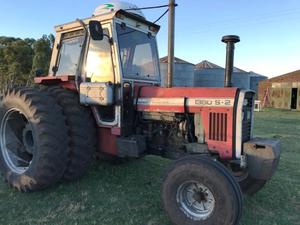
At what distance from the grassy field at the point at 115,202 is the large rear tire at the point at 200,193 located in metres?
0.30

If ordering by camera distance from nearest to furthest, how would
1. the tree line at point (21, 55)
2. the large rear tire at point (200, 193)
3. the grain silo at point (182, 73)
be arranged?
1. the large rear tire at point (200, 193)
2. the grain silo at point (182, 73)
3. the tree line at point (21, 55)

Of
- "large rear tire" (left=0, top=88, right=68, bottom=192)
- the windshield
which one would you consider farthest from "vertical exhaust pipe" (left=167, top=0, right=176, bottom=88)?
"large rear tire" (left=0, top=88, right=68, bottom=192)

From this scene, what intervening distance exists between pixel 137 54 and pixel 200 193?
2.31 metres

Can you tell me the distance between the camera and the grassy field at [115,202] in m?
3.70

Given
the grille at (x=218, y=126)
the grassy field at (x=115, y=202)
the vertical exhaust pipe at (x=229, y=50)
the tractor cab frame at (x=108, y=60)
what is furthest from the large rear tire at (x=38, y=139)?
the vertical exhaust pipe at (x=229, y=50)

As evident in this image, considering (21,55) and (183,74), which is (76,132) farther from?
(21,55)

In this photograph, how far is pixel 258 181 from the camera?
13.6 feet

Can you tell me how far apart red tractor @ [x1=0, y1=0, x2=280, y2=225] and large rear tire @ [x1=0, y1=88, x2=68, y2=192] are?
0.01 meters

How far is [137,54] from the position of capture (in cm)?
483

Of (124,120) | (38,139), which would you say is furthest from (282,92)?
(38,139)

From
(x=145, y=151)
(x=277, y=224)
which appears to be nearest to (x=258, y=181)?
(x=277, y=224)

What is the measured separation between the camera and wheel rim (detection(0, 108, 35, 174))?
478 centimetres

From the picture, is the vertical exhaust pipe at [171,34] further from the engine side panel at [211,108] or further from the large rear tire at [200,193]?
the large rear tire at [200,193]

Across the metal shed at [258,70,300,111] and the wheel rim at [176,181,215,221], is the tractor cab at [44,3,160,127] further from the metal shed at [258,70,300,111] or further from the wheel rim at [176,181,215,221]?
the metal shed at [258,70,300,111]
